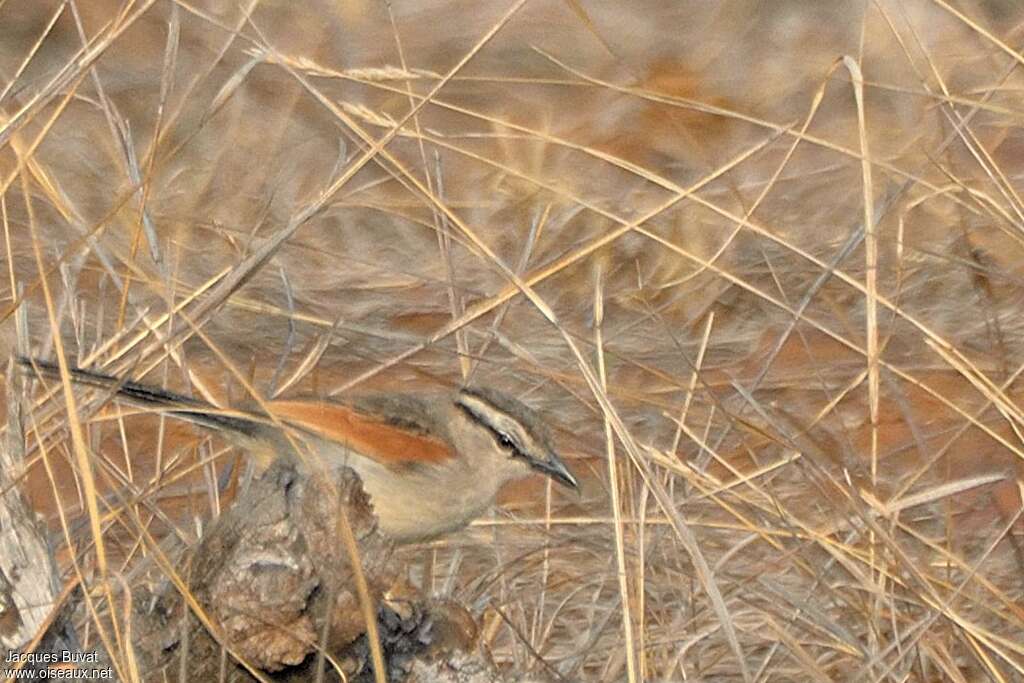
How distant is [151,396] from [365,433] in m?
0.71

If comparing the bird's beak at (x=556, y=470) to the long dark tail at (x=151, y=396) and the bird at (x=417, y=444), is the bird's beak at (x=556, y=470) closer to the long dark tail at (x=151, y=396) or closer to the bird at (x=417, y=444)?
the bird at (x=417, y=444)

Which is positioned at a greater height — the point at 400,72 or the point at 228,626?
A: the point at 400,72

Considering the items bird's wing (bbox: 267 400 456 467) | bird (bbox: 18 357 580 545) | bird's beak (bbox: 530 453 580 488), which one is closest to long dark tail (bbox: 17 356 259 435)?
bird (bbox: 18 357 580 545)

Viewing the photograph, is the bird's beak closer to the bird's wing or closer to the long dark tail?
the bird's wing

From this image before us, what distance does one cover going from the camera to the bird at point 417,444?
4113mm

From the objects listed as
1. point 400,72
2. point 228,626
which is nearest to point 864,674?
point 228,626

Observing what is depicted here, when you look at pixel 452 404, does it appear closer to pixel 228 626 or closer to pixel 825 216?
pixel 228 626

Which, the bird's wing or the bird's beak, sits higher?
the bird's wing

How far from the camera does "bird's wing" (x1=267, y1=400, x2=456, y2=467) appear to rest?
4.13 meters

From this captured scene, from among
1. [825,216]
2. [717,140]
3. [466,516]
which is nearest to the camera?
[466,516]

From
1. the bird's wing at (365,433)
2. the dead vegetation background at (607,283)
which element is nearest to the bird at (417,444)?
the bird's wing at (365,433)

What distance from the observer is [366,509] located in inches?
131

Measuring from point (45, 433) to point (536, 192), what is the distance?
14.1 ft

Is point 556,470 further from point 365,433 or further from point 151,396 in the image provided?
point 151,396
